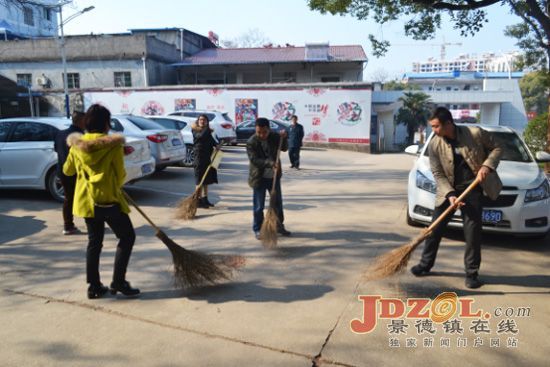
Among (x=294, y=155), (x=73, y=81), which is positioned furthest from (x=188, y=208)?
(x=73, y=81)

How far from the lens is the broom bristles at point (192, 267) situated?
13.9ft

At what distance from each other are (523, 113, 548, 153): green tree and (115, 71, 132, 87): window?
857 inches

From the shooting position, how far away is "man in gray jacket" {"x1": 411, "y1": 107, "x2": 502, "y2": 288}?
4.24 meters

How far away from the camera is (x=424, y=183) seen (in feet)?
19.2

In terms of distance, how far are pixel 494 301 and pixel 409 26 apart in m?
9.81

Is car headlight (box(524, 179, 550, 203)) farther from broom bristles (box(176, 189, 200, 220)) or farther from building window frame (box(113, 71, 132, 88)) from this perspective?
building window frame (box(113, 71, 132, 88))

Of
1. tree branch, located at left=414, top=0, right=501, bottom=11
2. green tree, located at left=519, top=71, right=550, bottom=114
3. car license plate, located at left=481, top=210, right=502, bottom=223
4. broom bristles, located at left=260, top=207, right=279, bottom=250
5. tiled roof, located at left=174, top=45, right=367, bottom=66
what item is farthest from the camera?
green tree, located at left=519, top=71, right=550, bottom=114

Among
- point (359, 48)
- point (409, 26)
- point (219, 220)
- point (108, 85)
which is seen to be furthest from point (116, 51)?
point (219, 220)

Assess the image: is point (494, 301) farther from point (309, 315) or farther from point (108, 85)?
point (108, 85)

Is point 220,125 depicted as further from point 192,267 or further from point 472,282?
point 472,282

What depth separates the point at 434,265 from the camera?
4.94 metres

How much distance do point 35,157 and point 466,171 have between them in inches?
272

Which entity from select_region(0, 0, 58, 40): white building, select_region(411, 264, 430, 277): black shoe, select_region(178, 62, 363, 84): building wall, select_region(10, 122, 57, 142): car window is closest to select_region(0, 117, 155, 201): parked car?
select_region(10, 122, 57, 142): car window

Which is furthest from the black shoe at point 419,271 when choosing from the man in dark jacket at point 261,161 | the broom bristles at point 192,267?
the man in dark jacket at point 261,161
